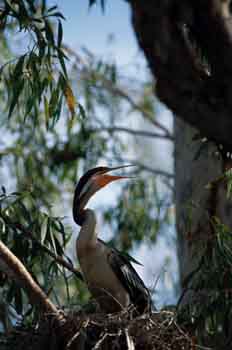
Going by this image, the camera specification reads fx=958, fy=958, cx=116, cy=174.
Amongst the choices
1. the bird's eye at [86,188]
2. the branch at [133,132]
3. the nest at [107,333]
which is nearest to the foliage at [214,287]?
the nest at [107,333]

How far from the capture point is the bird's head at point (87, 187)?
18.3 feet

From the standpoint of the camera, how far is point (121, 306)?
5.14 meters

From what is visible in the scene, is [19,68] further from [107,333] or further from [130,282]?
[107,333]

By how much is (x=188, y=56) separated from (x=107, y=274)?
2.60 m

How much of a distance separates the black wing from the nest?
1.77 feet

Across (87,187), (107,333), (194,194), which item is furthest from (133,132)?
(107,333)

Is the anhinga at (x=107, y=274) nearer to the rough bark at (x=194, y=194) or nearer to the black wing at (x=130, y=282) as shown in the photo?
the black wing at (x=130, y=282)

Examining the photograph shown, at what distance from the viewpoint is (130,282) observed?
5.37 m

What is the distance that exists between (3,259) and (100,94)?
22.5ft

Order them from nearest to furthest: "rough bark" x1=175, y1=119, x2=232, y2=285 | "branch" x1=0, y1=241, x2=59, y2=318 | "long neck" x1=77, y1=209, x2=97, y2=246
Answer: "branch" x1=0, y1=241, x2=59, y2=318 → "long neck" x1=77, y1=209, x2=97, y2=246 → "rough bark" x1=175, y1=119, x2=232, y2=285

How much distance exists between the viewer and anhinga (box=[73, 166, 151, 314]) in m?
5.34

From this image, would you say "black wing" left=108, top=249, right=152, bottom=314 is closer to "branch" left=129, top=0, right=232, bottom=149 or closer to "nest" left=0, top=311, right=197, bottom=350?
"nest" left=0, top=311, right=197, bottom=350

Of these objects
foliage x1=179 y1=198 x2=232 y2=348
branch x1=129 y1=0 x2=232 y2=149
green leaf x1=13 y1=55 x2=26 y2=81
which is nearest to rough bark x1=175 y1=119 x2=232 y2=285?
foliage x1=179 y1=198 x2=232 y2=348

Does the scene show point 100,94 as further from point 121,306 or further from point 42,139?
point 121,306
